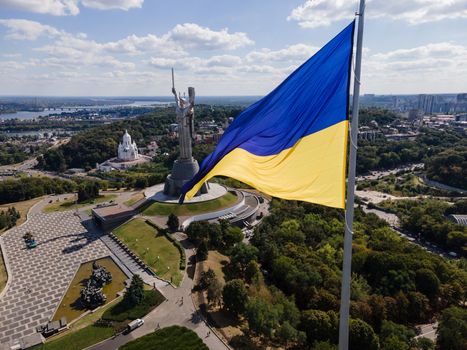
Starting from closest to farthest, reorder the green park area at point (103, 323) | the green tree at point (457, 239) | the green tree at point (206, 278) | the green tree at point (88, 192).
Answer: the green park area at point (103, 323) < the green tree at point (206, 278) < the green tree at point (457, 239) < the green tree at point (88, 192)

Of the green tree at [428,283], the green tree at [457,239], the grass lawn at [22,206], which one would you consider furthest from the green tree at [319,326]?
the grass lawn at [22,206]

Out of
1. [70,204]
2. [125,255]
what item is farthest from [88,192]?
[125,255]

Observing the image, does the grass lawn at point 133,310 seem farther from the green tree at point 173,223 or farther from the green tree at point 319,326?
the green tree at point 173,223

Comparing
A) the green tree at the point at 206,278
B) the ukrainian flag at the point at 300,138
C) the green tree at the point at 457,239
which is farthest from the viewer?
the green tree at the point at 457,239

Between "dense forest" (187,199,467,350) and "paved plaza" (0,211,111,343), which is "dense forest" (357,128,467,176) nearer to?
"dense forest" (187,199,467,350)

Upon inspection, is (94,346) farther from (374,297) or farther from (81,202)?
(81,202)

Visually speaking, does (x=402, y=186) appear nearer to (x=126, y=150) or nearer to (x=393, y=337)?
(x=393, y=337)
